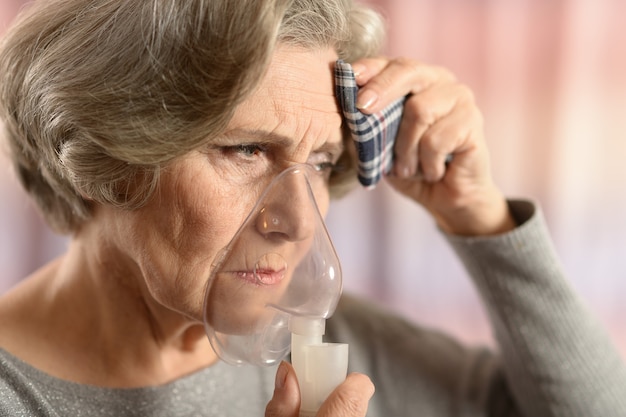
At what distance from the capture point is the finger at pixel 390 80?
41.5 inches

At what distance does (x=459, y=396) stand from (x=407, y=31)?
3.98ft

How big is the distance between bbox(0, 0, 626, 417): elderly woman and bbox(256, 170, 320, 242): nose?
28mm

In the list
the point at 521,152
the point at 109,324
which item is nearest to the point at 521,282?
the point at 109,324

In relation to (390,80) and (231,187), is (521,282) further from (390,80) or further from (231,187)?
(231,187)

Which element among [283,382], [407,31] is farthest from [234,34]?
[407,31]

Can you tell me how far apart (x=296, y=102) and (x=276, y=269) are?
0.73 ft

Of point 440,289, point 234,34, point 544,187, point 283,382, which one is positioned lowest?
point 440,289

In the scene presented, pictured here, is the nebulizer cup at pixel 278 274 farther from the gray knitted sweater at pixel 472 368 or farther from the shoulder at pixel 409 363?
the shoulder at pixel 409 363

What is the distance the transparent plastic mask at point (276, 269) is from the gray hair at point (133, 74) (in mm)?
130

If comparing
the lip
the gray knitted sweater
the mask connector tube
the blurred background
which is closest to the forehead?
the lip

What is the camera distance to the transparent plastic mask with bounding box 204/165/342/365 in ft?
3.07

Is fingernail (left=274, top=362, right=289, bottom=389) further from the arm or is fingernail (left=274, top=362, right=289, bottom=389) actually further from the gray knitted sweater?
the arm

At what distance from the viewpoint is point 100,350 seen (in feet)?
3.66

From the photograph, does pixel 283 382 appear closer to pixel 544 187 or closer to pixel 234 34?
pixel 234 34
